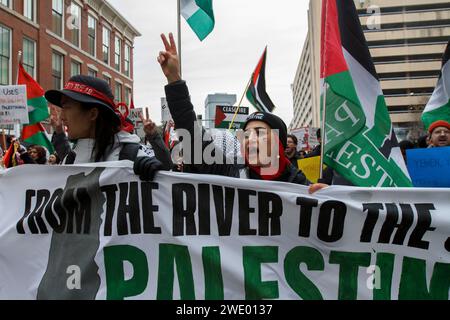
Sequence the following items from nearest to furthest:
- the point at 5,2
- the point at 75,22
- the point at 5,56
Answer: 1. the point at 5,56
2. the point at 5,2
3. the point at 75,22

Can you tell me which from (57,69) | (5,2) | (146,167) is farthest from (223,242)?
(57,69)

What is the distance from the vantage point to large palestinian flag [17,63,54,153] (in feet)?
20.3

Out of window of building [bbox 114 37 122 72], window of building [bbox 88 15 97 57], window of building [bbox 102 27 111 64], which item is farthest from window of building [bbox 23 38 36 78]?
window of building [bbox 114 37 122 72]

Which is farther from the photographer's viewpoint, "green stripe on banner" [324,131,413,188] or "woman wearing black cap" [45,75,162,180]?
"green stripe on banner" [324,131,413,188]

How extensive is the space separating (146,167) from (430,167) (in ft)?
5.76

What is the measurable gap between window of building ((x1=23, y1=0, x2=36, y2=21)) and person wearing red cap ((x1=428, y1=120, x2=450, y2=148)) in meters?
22.3

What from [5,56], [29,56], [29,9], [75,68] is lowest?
[5,56]

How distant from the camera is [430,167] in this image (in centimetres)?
283

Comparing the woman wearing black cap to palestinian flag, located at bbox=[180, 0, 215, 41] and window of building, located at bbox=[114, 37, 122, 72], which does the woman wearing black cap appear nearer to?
palestinian flag, located at bbox=[180, 0, 215, 41]

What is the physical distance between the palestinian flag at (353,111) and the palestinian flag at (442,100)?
2.73ft

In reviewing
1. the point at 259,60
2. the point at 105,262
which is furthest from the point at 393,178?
the point at 259,60

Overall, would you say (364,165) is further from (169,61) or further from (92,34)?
(92,34)

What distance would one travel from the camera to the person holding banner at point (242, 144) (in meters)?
2.64

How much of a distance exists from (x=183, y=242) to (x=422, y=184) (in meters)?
1.59
